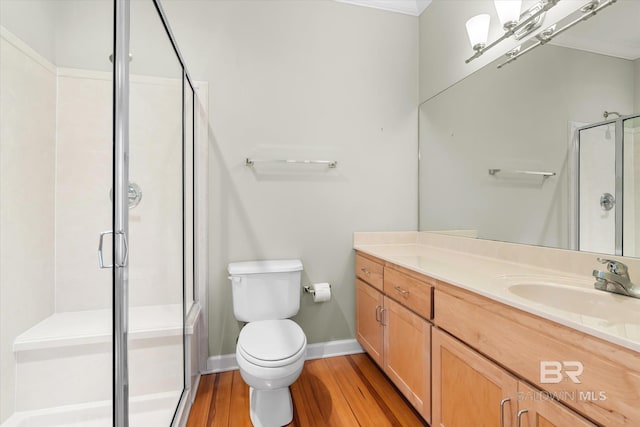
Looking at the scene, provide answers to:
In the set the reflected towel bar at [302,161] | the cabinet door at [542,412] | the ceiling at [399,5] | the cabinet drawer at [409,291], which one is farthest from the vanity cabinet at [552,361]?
the ceiling at [399,5]

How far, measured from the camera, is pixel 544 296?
1.14m

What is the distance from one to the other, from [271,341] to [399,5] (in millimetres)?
2499

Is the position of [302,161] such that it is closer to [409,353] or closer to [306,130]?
[306,130]

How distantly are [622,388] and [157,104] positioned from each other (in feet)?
5.50

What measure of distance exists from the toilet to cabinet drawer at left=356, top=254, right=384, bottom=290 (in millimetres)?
450

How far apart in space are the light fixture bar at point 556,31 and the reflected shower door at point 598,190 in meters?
0.45

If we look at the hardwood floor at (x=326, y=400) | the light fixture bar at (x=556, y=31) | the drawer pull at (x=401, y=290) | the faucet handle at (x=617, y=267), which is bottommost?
the hardwood floor at (x=326, y=400)

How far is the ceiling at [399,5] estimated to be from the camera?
216cm

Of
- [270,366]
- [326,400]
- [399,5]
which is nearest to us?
[270,366]

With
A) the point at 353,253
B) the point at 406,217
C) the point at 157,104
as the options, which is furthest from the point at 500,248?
the point at 157,104

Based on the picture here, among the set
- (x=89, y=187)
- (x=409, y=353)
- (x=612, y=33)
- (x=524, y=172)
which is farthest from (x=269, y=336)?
(x=612, y=33)

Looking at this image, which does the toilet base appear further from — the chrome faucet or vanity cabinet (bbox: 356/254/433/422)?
the chrome faucet

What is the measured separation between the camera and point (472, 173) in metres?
1.83

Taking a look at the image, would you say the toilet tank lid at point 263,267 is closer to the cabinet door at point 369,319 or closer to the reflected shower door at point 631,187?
the cabinet door at point 369,319
